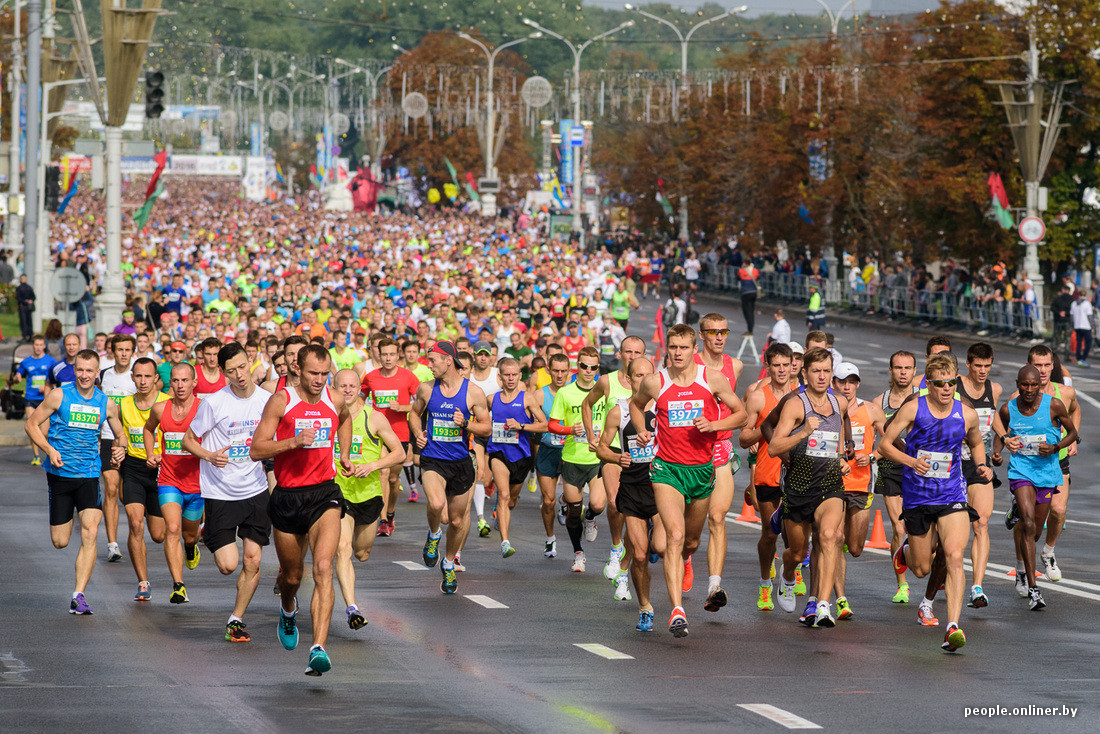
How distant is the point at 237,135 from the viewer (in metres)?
161

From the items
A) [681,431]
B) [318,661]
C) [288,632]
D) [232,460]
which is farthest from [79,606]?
[681,431]

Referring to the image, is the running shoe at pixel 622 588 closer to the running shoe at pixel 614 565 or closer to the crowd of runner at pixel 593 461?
the crowd of runner at pixel 593 461

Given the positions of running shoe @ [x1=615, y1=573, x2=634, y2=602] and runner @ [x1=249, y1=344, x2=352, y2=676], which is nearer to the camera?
runner @ [x1=249, y1=344, x2=352, y2=676]

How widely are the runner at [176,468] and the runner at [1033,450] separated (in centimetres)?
535

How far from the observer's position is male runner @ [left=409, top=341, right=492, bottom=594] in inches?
508

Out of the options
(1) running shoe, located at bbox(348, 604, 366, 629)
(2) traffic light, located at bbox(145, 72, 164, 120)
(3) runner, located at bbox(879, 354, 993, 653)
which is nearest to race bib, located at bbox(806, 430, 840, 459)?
(3) runner, located at bbox(879, 354, 993, 653)

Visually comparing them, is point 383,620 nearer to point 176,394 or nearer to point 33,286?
point 176,394

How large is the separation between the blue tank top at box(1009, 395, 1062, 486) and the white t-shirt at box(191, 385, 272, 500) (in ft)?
16.4

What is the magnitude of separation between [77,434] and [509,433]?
4056mm

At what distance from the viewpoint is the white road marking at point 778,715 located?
8.06 m

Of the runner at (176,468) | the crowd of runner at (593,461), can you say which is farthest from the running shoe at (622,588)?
the runner at (176,468)

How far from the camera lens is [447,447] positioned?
42.8 ft

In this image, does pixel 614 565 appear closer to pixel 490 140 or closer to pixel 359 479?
pixel 359 479

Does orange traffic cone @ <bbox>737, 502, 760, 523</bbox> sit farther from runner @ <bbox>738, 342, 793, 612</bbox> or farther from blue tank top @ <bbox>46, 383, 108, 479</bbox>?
blue tank top @ <bbox>46, 383, 108, 479</bbox>
